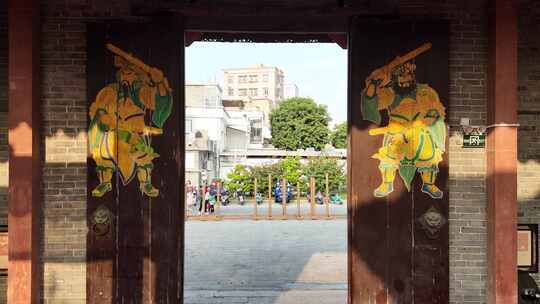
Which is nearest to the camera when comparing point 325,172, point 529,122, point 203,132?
point 529,122

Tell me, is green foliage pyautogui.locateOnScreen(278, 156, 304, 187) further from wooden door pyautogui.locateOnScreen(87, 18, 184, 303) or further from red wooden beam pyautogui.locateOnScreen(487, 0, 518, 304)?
red wooden beam pyautogui.locateOnScreen(487, 0, 518, 304)

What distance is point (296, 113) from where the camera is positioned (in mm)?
43406

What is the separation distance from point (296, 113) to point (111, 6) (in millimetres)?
37782

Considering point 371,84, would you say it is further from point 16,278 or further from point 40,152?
point 16,278

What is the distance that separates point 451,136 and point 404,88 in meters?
0.81

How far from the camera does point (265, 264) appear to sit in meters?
10.6

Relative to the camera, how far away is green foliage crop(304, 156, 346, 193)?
30333 millimetres

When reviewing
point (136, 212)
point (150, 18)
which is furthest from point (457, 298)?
point (150, 18)

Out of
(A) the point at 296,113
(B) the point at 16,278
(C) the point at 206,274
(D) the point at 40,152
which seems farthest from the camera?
(A) the point at 296,113

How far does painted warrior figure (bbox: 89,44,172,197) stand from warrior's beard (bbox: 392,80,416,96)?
2.74m

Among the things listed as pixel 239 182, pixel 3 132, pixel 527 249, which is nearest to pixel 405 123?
pixel 527 249

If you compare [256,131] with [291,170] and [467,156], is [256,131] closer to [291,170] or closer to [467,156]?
[291,170]

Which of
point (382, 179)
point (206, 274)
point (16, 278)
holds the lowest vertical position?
point (206, 274)

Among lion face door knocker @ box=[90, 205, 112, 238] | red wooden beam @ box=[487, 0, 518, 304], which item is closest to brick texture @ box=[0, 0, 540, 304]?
lion face door knocker @ box=[90, 205, 112, 238]
